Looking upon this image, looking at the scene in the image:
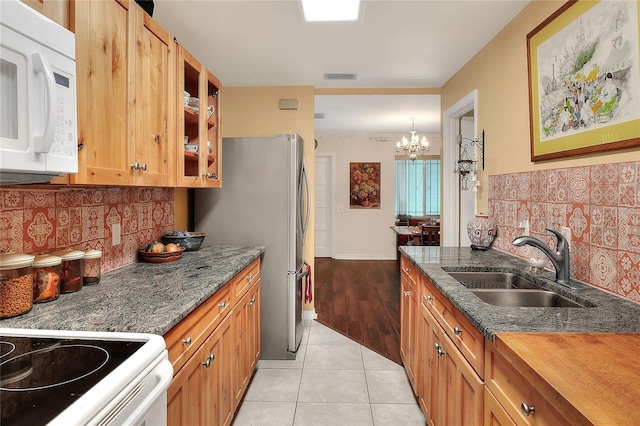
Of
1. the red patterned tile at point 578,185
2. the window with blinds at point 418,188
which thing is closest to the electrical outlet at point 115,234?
the red patterned tile at point 578,185

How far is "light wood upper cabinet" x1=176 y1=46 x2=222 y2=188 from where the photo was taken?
2.08 metres

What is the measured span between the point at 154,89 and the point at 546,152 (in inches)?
78.7

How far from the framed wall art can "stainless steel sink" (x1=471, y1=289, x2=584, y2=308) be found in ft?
2.16

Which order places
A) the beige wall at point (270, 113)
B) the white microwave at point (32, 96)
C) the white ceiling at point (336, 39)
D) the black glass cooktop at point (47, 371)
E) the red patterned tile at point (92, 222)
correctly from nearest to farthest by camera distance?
1. the black glass cooktop at point (47, 371)
2. the white microwave at point (32, 96)
3. the red patterned tile at point (92, 222)
4. the white ceiling at point (336, 39)
5. the beige wall at point (270, 113)

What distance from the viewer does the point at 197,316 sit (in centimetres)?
152

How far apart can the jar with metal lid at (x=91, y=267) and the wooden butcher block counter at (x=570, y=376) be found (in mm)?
1574

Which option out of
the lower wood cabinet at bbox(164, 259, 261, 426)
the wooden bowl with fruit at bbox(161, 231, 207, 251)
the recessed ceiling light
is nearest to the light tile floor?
the lower wood cabinet at bbox(164, 259, 261, 426)

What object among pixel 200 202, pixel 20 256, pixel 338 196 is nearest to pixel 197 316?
pixel 20 256

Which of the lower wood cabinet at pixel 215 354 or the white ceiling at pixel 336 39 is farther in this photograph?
the white ceiling at pixel 336 39

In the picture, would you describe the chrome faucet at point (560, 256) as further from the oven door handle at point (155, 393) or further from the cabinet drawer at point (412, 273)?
the oven door handle at point (155, 393)

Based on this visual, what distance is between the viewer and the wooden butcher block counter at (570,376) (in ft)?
2.35

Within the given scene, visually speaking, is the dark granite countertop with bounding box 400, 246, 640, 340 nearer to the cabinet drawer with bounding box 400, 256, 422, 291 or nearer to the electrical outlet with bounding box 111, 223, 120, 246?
the cabinet drawer with bounding box 400, 256, 422, 291

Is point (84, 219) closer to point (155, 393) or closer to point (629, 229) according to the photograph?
point (155, 393)

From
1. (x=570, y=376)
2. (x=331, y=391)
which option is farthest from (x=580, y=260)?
(x=331, y=391)
